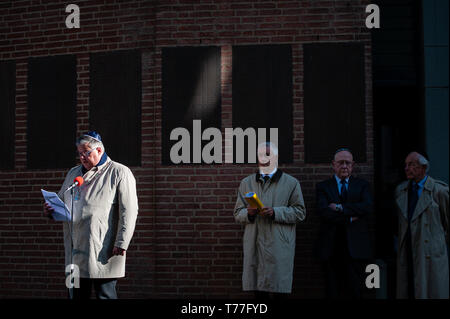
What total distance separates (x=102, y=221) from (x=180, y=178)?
2230 mm

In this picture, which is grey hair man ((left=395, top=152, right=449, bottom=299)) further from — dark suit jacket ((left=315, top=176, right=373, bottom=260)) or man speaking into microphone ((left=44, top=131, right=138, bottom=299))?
man speaking into microphone ((left=44, top=131, right=138, bottom=299))

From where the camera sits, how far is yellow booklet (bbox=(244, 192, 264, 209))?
19.5 ft

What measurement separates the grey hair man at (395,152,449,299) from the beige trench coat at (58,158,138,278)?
10.5 feet

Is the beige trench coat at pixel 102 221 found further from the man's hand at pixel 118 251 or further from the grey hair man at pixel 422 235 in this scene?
the grey hair man at pixel 422 235

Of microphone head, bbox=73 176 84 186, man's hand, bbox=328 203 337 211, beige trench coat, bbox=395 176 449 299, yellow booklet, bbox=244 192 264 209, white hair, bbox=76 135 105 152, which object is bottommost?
beige trench coat, bbox=395 176 449 299

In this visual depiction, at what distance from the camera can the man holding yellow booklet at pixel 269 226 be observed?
6.25 m

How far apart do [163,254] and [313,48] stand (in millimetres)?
3431

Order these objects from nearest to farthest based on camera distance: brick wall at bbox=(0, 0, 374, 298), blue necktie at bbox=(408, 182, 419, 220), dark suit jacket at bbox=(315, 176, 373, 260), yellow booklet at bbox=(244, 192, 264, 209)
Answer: yellow booklet at bbox=(244, 192, 264, 209)
dark suit jacket at bbox=(315, 176, 373, 260)
blue necktie at bbox=(408, 182, 419, 220)
brick wall at bbox=(0, 0, 374, 298)

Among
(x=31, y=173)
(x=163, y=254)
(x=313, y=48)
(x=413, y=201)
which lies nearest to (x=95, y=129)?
(x=31, y=173)

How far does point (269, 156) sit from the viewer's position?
6570 millimetres

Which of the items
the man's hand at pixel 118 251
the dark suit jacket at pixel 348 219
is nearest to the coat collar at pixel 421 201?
the dark suit jacket at pixel 348 219

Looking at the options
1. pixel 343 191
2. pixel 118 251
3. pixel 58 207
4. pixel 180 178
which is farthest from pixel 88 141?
pixel 343 191

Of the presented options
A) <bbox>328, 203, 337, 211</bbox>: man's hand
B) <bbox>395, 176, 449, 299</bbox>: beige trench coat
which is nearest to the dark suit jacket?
<bbox>328, 203, 337, 211</bbox>: man's hand
